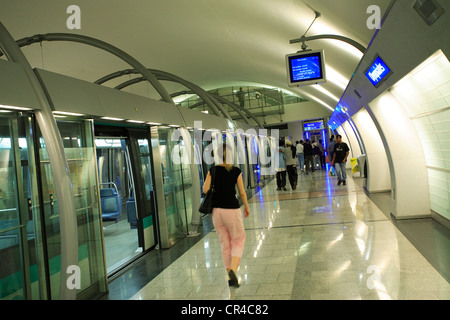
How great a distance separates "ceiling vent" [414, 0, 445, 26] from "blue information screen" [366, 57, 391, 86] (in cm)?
196

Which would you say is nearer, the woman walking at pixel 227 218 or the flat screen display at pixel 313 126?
the woman walking at pixel 227 218

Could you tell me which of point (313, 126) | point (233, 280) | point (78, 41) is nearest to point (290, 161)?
point (78, 41)

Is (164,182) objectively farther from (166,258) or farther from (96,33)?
(96,33)

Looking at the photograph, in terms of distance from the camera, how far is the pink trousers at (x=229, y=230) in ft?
15.9

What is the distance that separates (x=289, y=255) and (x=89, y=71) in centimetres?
989

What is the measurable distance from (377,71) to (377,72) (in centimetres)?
4

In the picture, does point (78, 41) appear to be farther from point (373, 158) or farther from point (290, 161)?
point (290, 161)

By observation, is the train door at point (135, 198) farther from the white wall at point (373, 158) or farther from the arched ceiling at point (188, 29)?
the white wall at point (373, 158)

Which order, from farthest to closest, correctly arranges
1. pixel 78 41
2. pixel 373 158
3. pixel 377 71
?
1. pixel 373 158
2. pixel 78 41
3. pixel 377 71

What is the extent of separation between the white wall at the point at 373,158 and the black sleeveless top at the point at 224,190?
7.58 metres

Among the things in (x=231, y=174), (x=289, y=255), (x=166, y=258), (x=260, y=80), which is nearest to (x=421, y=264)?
(x=289, y=255)

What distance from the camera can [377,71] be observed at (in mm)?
5664

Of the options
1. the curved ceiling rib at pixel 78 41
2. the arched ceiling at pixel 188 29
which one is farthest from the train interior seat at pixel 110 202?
the arched ceiling at pixel 188 29

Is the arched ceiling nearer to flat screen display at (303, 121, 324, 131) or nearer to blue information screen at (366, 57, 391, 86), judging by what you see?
blue information screen at (366, 57, 391, 86)
